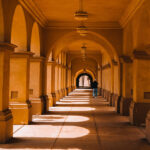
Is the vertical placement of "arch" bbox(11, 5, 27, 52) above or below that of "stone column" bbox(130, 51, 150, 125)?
above

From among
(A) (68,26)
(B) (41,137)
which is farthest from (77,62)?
(B) (41,137)

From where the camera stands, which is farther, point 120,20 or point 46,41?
point 46,41

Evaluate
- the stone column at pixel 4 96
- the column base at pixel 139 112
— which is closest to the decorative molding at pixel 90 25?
the column base at pixel 139 112

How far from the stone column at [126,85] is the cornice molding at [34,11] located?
4.77 metres

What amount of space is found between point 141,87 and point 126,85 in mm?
2798

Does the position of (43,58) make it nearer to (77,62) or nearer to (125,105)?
(125,105)

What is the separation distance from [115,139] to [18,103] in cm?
451

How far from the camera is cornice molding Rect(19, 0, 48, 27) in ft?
33.3

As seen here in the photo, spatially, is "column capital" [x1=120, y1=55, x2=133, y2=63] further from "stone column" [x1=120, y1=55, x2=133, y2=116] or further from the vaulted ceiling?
the vaulted ceiling

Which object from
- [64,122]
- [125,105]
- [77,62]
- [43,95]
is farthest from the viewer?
[77,62]

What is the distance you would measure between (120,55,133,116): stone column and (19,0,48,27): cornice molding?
4771 mm

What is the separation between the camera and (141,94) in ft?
34.5

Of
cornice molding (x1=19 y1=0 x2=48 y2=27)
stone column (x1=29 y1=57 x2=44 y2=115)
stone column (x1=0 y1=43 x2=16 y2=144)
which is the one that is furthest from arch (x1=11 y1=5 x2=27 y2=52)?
stone column (x1=0 y1=43 x2=16 y2=144)

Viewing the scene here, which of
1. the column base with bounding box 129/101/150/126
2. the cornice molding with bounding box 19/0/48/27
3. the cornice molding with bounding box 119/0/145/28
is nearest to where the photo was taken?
the cornice molding with bounding box 119/0/145/28
